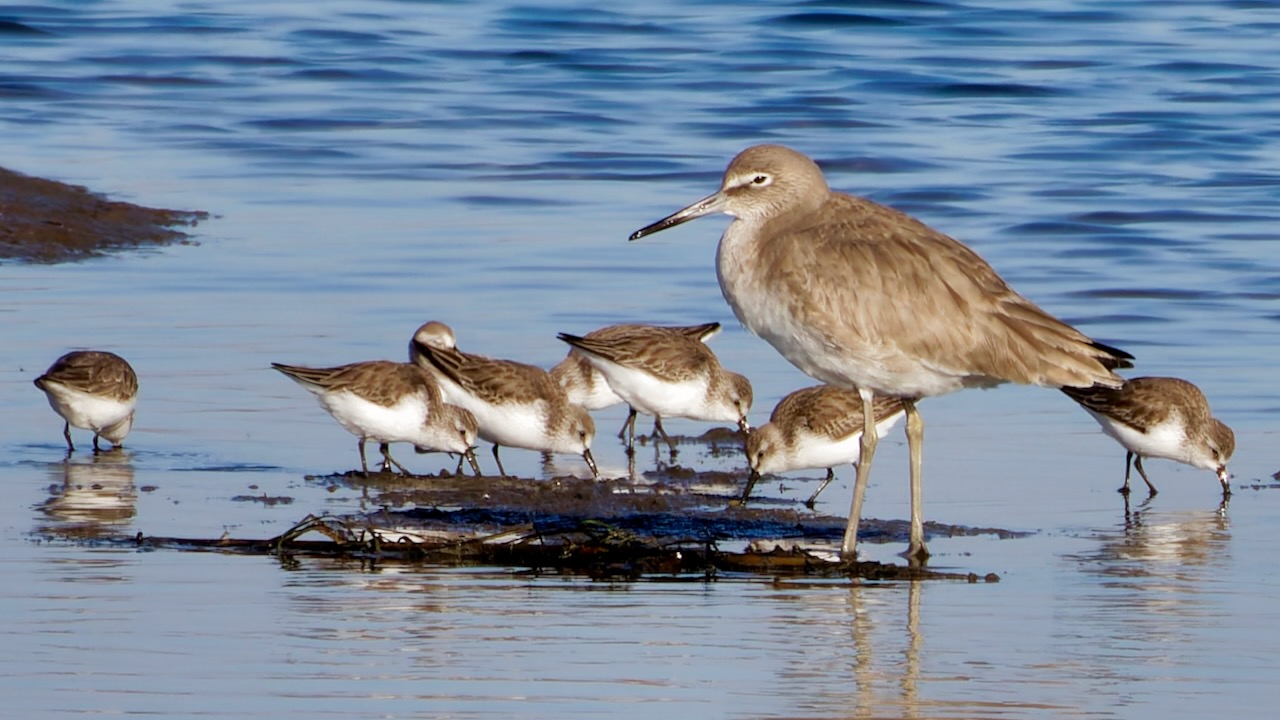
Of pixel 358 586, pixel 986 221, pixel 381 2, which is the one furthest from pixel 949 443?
pixel 381 2

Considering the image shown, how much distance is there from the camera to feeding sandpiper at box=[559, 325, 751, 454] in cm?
1103

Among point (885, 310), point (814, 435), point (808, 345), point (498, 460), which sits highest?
point (885, 310)

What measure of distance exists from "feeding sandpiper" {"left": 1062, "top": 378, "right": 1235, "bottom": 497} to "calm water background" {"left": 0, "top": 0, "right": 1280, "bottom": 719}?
20cm

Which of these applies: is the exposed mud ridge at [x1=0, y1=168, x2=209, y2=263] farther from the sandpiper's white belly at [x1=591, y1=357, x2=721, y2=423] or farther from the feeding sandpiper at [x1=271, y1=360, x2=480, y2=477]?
the sandpiper's white belly at [x1=591, y1=357, x2=721, y2=423]

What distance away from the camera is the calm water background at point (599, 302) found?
238 inches

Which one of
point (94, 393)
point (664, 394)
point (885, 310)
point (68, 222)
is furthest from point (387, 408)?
point (68, 222)

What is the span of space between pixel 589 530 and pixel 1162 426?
3.25 m

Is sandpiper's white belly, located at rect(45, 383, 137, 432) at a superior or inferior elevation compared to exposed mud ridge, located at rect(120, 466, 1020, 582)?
superior

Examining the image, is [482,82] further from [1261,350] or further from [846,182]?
[1261,350]

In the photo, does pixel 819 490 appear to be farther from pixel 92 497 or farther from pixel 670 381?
pixel 92 497

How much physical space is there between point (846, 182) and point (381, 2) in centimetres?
1425

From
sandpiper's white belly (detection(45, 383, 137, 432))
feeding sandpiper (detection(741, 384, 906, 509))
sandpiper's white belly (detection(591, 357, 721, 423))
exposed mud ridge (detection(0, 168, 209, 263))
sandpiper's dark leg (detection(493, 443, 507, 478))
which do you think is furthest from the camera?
exposed mud ridge (detection(0, 168, 209, 263))

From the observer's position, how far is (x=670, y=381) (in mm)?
11016

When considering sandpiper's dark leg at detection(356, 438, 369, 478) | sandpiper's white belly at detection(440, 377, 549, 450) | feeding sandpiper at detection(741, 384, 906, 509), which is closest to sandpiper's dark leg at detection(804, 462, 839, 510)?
feeding sandpiper at detection(741, 384, 906, 509)
